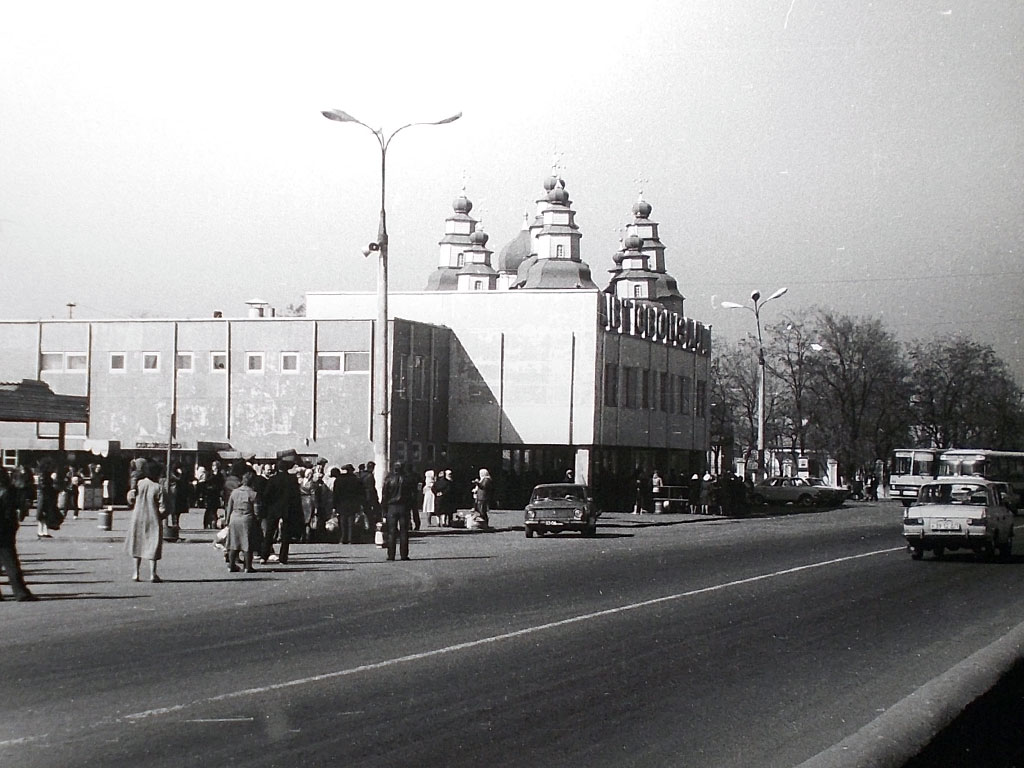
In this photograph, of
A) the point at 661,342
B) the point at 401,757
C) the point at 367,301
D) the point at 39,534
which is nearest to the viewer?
the point at 401,757

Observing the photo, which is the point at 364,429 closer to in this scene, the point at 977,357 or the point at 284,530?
the point at 284,530

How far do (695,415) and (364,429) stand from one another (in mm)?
27830

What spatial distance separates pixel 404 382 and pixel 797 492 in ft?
75.8

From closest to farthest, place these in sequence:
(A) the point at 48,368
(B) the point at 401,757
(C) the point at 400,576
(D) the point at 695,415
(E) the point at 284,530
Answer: (B) the point at 401,757
(C) the point at 400,576
(E) the point at 284,530
(A) the point at 48,368
(D) the point at 695,415

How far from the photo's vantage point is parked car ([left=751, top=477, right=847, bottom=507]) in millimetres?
71750

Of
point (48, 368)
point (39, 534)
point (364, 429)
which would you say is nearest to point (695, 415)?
point (364, 429)

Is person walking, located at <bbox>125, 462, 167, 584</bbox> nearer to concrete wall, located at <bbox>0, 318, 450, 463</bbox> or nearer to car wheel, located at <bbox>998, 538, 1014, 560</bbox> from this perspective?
car wheel, located at <bbox>998, 538, 1014, 560</bbox>

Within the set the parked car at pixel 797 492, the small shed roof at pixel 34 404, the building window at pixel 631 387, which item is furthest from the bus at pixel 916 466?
the small shed roof at pixel 34 404

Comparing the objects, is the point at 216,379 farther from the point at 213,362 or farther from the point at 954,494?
the point at 954,494

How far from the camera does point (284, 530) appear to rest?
24.7m

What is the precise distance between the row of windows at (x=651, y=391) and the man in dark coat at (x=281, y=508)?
1564 inches

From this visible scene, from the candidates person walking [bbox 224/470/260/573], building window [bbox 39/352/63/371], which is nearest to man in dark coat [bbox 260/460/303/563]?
person walking [bbox 224/470/260/573]

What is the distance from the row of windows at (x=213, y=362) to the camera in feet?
185

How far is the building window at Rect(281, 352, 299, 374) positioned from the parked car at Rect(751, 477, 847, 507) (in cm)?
2423
